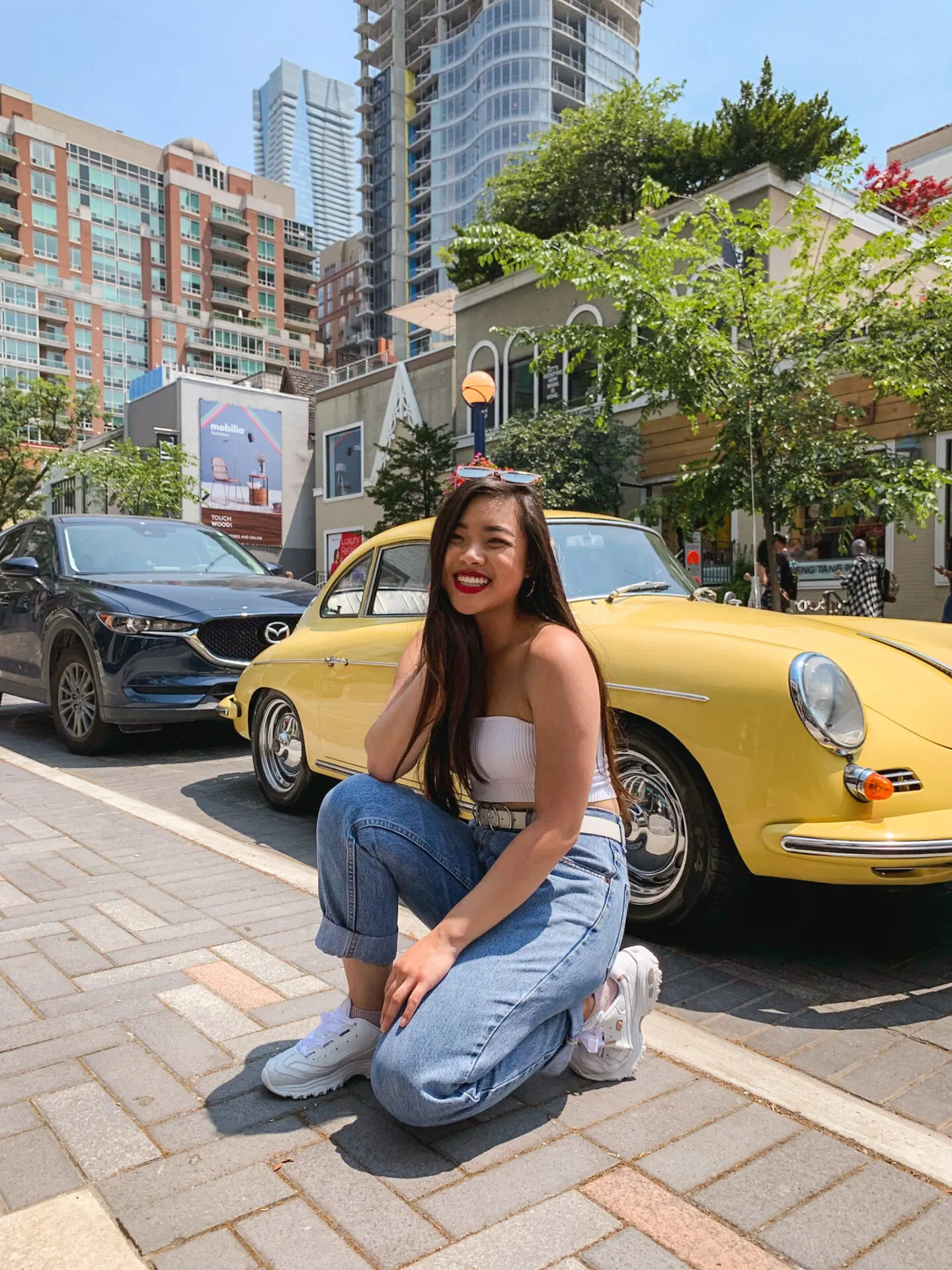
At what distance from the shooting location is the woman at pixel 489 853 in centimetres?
200

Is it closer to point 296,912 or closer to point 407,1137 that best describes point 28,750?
point 296,912

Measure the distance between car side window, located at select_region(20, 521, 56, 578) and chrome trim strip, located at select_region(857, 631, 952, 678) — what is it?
6.07 m

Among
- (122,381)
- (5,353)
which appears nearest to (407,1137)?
(5,353)

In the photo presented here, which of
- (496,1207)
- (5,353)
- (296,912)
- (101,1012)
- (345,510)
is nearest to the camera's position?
(496,1207)

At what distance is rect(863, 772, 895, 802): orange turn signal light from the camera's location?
2.75 meters

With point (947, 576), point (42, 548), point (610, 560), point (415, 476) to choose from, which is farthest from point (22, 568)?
point (415, 476)

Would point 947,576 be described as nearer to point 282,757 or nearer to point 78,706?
point 282,757

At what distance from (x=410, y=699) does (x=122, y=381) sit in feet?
300

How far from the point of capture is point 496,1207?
1792 millimetres

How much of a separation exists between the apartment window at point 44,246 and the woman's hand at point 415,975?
91.4m

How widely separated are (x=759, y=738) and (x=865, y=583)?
924 centimetres

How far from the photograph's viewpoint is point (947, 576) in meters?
13.3

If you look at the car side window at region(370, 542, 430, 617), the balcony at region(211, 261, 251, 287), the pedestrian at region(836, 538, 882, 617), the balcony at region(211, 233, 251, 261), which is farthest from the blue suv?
the balcony at region(211, 233, 251, 261)

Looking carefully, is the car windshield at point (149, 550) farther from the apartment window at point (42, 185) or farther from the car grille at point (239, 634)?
the apartment window at point (42, 185)
